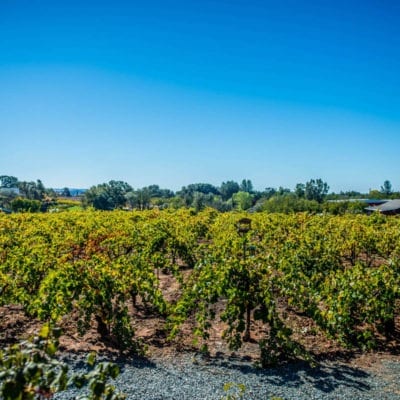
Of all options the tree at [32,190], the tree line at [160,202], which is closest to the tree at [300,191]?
the tree line at [160,202]

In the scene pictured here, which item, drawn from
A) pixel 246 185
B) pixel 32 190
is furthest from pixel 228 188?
pixel 32 190

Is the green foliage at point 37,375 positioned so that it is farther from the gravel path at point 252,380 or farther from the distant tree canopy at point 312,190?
the distant tree canopy at point 312,190

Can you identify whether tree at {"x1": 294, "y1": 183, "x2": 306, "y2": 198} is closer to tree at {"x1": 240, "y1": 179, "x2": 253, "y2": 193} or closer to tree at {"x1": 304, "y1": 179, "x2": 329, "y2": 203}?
tree at {"x1": 304, "y1": 179, "x2": 329, "y2": 203}

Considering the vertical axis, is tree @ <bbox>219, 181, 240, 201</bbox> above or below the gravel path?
above

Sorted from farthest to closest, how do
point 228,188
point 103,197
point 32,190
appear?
1. point 228,188
2. point 32,190
3. point 103,197

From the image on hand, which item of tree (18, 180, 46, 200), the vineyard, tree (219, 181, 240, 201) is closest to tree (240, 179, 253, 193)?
tree (219, 181, 240, 201)

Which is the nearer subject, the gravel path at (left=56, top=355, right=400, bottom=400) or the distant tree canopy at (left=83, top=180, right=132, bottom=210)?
the gravel path at (left=56, top=355, right=400, bottom=400)

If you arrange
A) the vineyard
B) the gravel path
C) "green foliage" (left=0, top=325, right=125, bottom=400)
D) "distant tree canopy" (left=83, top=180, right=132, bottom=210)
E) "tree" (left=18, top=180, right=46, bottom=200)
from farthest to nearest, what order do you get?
"tree" (left=18, top=180, right=46, bottom=200) < "distant tree canopy" (left=83, top=180, right=132, bottom=210) < the vineyard < the gravel path < "green foliage" (left=0, top=325, right=125, bottom=400)

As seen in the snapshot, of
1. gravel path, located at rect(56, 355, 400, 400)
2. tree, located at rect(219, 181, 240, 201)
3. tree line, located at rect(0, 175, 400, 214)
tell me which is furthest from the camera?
tree, located at rect(219, 181, 240, 201)

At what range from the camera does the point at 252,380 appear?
490cm

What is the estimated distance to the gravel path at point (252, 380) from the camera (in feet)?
14.9

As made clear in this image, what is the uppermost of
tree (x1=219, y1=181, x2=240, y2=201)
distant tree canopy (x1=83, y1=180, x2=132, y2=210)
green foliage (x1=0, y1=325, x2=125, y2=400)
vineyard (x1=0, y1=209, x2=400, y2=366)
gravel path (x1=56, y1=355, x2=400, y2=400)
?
tree (x1=219, y1=181, x2=240, y2=201)

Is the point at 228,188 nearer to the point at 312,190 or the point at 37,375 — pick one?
the point at 312,190

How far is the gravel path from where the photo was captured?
454 cm
